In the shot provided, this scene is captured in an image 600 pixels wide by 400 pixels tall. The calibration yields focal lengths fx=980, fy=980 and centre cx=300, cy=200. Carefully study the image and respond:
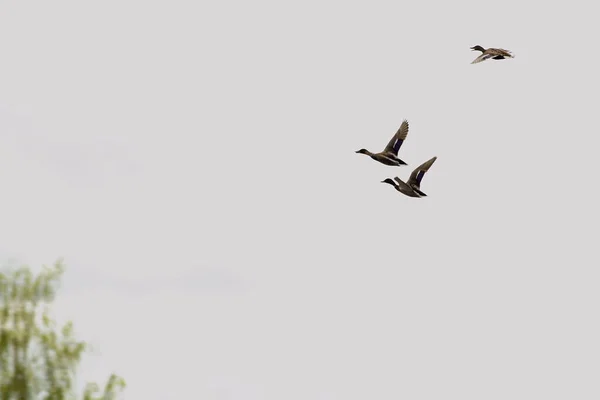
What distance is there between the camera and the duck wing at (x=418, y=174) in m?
43.2

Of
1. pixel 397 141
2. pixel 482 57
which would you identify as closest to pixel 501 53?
pixel 482 57

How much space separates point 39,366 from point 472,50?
1098 inches

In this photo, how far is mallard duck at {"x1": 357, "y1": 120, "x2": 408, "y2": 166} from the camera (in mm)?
43938

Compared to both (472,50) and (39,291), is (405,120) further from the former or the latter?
(39,291)

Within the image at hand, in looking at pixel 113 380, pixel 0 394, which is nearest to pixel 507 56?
pixel 113 380

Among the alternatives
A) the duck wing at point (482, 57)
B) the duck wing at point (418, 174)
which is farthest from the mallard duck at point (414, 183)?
the duck wing at point (482, 57)

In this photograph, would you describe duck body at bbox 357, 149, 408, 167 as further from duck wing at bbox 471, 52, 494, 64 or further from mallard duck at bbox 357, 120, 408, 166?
duck wing at bbox 471, 52, 494, 64

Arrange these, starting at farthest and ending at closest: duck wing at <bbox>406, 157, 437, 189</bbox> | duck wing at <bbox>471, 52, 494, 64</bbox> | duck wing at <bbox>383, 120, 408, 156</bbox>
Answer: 1. duck wing at <bbox>383, 120, 408, 156</bbox>
2. duck wing at <bbox>406, 157, 437, 189</bbox>
3. duck wing at <bbox>471, 52, 494, 64</bbox>

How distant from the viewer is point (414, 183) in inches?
1699

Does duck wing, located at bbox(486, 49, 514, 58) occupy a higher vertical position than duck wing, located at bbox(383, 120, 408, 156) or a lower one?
higher

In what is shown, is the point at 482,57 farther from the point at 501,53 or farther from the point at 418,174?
the point at 418,174

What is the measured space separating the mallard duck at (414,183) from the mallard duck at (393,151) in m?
0.84

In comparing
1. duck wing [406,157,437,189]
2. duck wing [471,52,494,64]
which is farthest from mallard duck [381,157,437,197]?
duck wing [471,52,494,64]

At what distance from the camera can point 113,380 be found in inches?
1323
